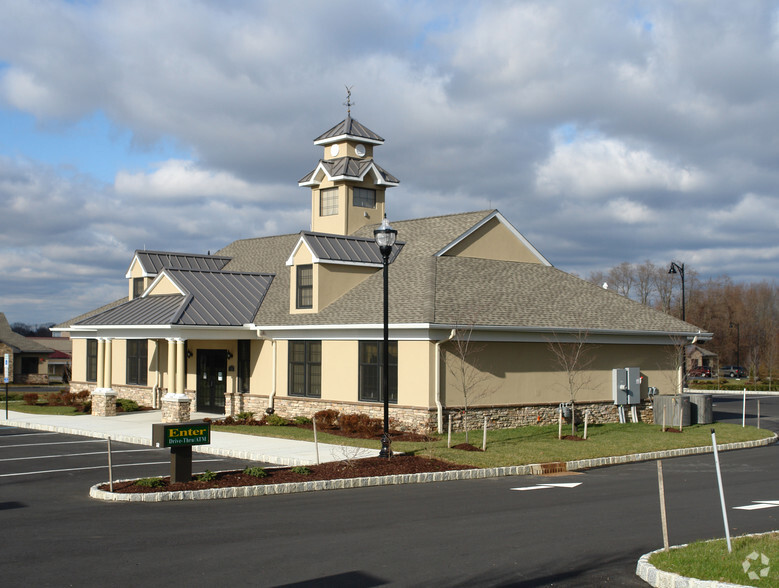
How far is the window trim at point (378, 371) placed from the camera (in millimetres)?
25266

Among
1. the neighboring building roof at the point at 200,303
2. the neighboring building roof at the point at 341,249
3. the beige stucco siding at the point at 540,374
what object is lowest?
the beige stucco siding at the point at 540,374

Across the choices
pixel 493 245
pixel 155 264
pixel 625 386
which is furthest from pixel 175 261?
pixel 625 386

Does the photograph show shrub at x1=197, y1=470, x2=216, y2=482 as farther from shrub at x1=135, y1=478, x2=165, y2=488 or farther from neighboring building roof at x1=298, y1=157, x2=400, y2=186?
neighboring building roof at x1=298, y1=157, x2=400, y2=186

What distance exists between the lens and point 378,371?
84.7ft

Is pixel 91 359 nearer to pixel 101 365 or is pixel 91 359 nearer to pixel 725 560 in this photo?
pixel 101 365

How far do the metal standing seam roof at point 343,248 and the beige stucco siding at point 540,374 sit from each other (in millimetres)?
5891

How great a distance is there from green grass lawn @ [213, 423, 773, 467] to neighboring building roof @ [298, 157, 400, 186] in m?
12.0

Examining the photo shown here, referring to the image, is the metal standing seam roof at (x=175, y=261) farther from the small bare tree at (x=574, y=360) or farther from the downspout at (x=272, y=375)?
the small bare tree at (x=574, y=360)

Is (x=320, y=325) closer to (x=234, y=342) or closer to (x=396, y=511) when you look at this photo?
(x=234, y=342)

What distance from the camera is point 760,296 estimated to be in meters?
118

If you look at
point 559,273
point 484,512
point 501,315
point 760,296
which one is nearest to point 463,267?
point 501,315

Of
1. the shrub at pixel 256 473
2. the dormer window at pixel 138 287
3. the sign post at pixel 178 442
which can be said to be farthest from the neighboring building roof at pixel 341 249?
the sign post at pixel 178 442

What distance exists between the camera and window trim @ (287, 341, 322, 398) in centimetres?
2802

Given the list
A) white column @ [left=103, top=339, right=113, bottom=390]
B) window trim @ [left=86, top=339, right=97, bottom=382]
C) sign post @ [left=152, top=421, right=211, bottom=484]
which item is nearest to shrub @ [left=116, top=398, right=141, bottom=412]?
white column @ [left=103, top=339, right=113, bottom=390]
